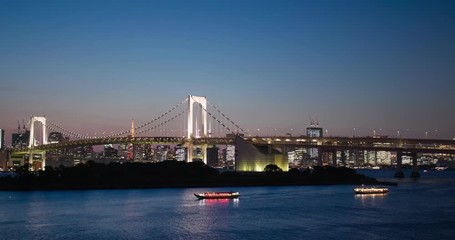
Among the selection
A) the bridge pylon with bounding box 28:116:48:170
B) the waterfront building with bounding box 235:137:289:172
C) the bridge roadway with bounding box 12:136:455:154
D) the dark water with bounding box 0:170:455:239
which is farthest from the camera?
the bridge pylon with bounding box 28:116:48:170

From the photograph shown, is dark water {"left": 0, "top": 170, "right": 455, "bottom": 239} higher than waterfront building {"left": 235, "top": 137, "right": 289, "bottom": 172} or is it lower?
lower

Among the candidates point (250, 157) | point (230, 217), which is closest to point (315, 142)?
point (250, 157)

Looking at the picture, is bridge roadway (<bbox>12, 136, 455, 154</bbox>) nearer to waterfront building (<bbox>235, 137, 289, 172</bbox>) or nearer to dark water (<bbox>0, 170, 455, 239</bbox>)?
waterfront building (<bbox>235, 137, 289, 172</bbox>)

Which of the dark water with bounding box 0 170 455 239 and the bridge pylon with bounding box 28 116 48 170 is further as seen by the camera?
the bridge pylon with bounding box 28 116 48 170

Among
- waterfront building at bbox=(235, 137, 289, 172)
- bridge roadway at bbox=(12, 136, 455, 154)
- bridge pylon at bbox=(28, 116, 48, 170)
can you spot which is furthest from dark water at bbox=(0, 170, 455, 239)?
bridge pylon at bbox=(28, 116, 48, 170)

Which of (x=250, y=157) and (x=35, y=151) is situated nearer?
(x=250, y=157)

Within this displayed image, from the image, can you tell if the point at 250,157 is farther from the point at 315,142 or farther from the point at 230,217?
Result: the point at 230,217

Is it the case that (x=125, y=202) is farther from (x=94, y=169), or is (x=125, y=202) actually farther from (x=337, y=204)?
(x=94, y=169)

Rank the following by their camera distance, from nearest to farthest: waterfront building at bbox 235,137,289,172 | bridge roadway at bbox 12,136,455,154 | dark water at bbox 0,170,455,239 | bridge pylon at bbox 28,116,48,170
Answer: dark water at bbox 0,170,455,239, waterfront building at bbox 235,137,289,172, bridge roadway at bbox 12,136,455,154, bridge pylon at bbox 28,116,48,170

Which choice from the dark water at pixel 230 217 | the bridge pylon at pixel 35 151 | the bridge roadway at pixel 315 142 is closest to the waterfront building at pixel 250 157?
the bridge roadway at pixel 315 142
